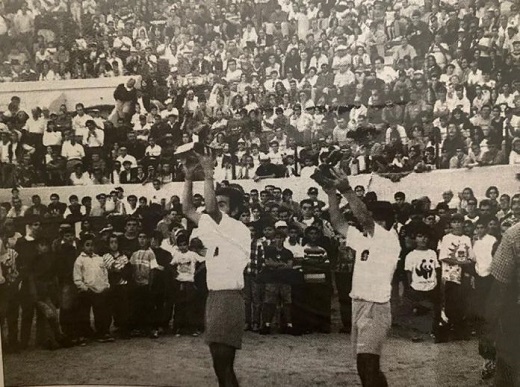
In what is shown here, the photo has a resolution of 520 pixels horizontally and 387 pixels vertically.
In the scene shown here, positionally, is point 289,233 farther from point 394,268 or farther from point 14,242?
point 14,242

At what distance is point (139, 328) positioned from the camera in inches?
90.4

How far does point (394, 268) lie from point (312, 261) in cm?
30

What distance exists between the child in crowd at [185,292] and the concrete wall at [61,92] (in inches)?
25.3

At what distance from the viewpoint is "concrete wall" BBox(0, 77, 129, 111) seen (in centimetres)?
229

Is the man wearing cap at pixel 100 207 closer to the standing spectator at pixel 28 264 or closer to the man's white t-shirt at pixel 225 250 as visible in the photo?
the standing spectator at pixel 28 264

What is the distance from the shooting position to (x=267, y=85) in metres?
2.21

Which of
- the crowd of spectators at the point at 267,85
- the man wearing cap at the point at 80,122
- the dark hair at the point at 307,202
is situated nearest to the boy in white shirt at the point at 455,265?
the crowd of spectators at the point at 267,85

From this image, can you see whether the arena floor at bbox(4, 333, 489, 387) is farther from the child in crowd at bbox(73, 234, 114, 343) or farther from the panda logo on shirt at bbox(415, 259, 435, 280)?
the panda logo on shirt at bbox(415, 259, 435, 280)

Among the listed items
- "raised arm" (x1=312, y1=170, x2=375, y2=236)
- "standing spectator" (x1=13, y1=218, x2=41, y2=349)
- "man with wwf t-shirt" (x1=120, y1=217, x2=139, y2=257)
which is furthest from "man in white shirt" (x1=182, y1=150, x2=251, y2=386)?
"standing spectator" (x1=13, y1=218, x2=41, y2=349)

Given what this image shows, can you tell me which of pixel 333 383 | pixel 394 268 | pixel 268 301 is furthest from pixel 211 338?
pixel 394 268

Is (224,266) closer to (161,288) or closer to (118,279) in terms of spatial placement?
(161,288)

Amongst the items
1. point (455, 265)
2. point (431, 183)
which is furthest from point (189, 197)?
point (455, 265)

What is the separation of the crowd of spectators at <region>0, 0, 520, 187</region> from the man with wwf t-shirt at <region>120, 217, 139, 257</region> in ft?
0.56

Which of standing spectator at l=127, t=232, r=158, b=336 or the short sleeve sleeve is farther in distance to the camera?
standing spectator at l=127, t=232, r=158, b=336
